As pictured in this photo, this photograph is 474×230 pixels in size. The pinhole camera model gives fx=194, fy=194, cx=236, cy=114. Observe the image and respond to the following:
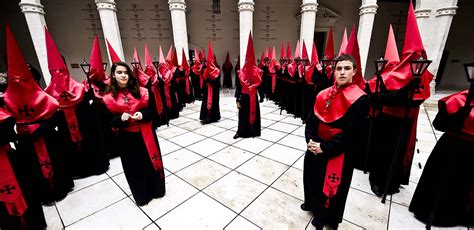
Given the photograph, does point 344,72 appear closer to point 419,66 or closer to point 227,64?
point 419,66

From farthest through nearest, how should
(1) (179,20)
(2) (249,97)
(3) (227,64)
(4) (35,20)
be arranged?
(3) (227,64), (1) (179,20), (4) (35,20), (2) (249,97)

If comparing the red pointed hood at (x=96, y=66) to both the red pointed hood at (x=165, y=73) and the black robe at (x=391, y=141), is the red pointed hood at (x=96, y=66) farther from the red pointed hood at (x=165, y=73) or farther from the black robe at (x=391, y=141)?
the black robe at (x=391, y=141)

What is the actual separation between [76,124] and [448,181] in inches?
200

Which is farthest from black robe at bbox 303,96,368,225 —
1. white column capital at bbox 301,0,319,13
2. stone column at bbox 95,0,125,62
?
stone column at bbox 95,0,125,62

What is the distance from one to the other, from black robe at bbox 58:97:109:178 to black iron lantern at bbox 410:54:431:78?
4591 millimetres

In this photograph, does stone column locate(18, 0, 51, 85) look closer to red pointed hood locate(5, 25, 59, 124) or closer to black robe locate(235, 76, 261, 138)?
red pointed hood locate(5, 25, 59, 124)

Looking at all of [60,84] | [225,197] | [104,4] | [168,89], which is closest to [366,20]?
[168,89]

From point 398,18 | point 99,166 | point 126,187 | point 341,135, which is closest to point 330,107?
point 341,135

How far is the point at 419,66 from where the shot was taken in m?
2.14

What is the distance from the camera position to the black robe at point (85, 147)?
10.5 ft

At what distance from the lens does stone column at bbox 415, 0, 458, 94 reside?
874cm

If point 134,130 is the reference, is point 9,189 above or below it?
below

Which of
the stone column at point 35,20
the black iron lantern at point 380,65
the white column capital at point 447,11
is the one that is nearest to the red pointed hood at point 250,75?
the black iron lantern at point 380,65

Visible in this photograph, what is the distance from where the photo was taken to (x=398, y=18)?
13.5 metres
